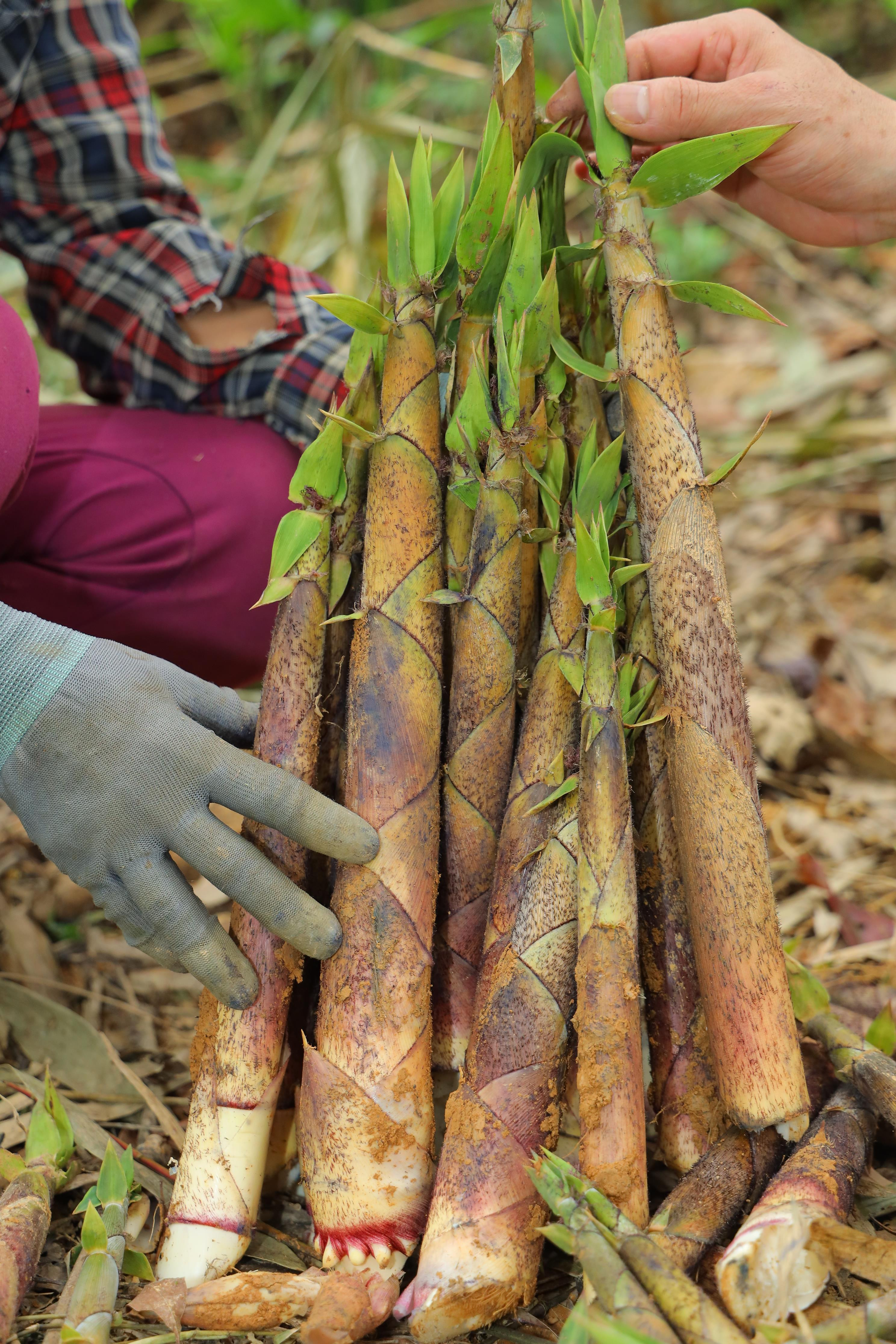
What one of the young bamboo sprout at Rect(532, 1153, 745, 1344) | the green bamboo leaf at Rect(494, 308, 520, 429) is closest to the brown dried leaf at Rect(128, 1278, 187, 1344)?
the young bamboo sprout at Rect(532, 1153, 745, 1344)

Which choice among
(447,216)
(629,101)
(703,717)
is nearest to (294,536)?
(447,216)

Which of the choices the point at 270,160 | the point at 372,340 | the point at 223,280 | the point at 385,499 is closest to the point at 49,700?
the point at 385,499

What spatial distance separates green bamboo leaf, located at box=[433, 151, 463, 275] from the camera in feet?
3.84

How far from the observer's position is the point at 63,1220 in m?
1.24

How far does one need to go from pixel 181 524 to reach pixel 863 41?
499 cm

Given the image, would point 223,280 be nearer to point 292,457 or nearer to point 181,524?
point 292,457

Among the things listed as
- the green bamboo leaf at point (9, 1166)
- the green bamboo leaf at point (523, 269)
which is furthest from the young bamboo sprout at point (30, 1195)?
the green bamboo leaf at point (523, 269)

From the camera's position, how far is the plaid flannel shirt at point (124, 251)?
1909 mm

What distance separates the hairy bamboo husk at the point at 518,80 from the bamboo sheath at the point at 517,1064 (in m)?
0.51

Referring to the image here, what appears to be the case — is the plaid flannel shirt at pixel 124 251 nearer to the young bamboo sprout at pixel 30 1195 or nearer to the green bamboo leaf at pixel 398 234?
the green bamboo leaf at pixel 398 234

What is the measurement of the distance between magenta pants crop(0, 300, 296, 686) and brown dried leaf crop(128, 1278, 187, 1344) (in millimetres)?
1101

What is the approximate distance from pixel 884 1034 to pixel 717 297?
3.14 feet

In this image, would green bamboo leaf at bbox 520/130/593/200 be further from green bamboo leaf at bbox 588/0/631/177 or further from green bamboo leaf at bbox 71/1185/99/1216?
green bamboo leaf at bbox 71/1185/99/1216

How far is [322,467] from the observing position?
1.20 metres
